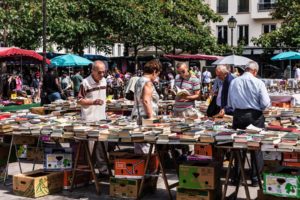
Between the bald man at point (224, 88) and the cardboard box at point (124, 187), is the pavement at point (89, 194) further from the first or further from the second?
the bald man at point (224, 88)

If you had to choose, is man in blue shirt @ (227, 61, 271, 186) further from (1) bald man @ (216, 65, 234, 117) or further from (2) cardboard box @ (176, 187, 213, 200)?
(1) bald man @ (216, 65, 234, 117)

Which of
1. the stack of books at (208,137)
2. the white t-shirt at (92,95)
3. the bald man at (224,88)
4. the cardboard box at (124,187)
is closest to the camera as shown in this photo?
the stack of books at (208,137)

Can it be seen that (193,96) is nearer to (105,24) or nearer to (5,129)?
(5,129)

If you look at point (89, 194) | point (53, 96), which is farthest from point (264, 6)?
point (89, 194)

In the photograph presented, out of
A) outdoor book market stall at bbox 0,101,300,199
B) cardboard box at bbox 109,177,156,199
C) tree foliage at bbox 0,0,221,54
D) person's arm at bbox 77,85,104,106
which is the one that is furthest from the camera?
tree foliage at bbox 0,0,221,54

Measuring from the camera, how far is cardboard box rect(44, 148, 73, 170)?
778 centimetres

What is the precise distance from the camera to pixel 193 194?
21.7ft

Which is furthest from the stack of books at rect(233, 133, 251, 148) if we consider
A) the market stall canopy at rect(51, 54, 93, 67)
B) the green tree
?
the green tree

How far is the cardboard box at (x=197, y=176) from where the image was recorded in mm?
6535

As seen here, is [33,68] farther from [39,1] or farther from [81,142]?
[81,142]

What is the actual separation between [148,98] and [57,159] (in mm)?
1573

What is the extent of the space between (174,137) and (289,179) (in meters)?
1.38

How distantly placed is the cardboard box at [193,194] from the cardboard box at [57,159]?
1.83 meters

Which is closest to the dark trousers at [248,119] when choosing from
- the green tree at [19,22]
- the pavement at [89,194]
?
the pavement at [89,194]
